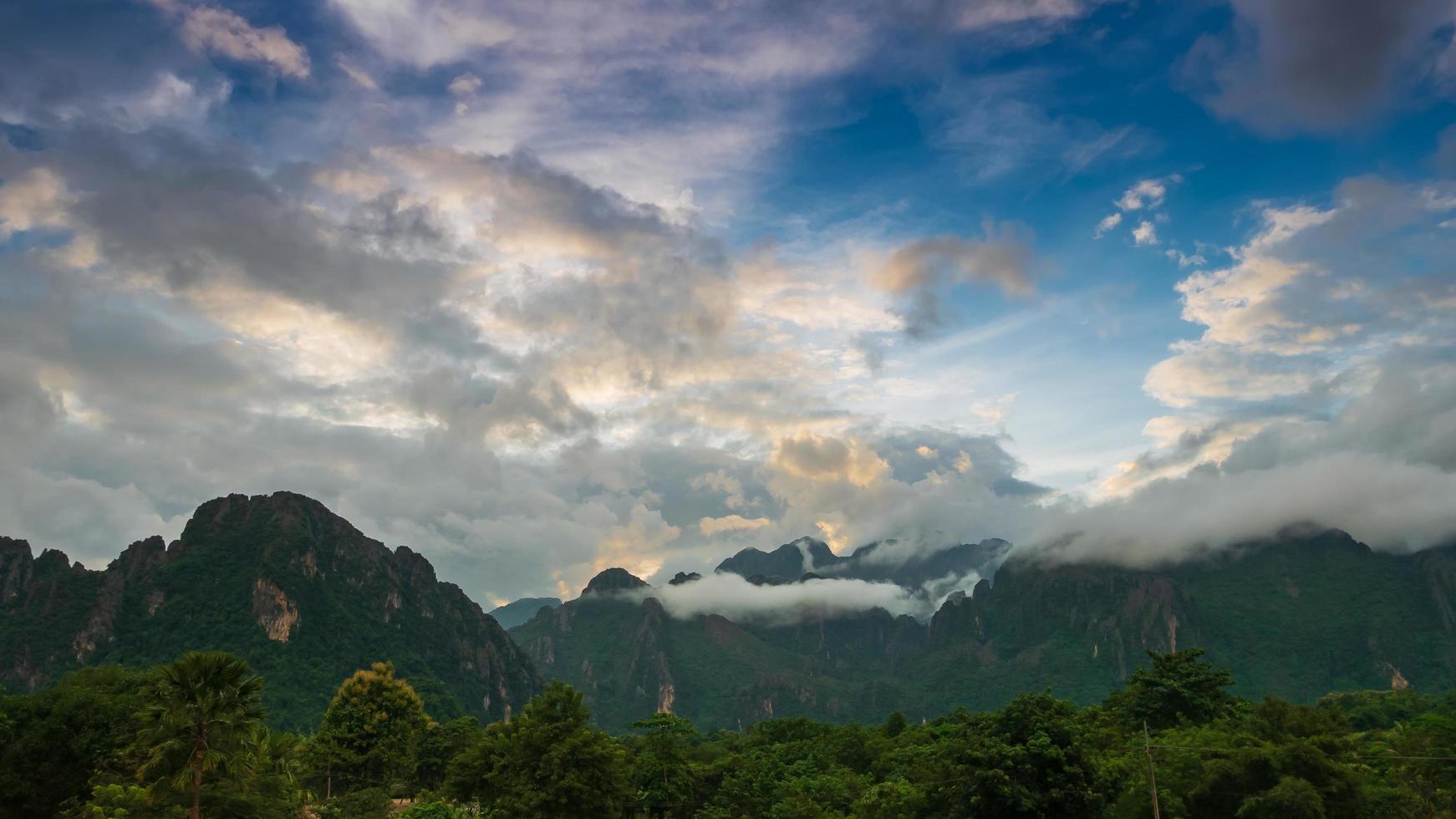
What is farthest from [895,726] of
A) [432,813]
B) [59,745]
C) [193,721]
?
[193,721]

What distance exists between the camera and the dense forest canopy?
116 ft

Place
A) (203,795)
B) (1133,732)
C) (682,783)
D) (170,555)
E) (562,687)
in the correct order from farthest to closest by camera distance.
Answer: (170,555)
(1133,732)
(682,783)
(562,687)
(203,795)

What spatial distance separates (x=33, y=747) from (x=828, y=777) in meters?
48.9

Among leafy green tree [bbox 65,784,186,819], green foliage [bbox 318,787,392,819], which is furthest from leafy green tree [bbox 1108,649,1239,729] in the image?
leafy green tree [bbox 65,784,186,819]

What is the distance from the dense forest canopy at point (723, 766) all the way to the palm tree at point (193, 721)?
0.08m

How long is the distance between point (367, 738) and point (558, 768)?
49.5m

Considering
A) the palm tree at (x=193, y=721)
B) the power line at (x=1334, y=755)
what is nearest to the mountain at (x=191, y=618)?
the palm tree at (x=193, y=721)

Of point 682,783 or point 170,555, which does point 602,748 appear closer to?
point 682,783

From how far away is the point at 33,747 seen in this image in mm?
44656

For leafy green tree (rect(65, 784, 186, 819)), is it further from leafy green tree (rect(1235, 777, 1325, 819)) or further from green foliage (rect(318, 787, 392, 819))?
leafy green tree (rect(1235, 777, 1325, 819))

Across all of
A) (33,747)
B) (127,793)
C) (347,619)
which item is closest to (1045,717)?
(127,793)

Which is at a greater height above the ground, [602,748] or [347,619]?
[347,619]

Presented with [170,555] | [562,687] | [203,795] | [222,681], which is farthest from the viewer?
[170,555]

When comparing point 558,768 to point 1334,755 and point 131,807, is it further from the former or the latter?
point 1334,755
